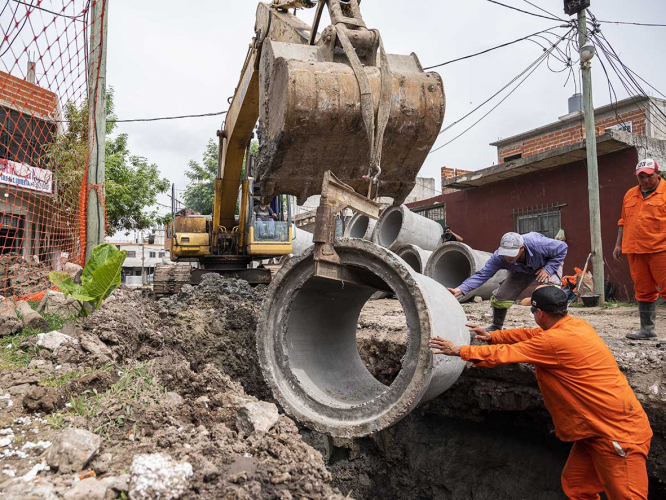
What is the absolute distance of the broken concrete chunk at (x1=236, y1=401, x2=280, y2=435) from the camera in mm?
2406

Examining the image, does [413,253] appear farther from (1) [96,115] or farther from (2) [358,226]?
(1) [96,115]

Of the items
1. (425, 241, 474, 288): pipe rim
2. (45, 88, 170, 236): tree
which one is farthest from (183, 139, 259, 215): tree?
(425, 241, 474, 288): pipe rim

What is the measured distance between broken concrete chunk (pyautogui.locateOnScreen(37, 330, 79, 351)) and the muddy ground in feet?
0.12

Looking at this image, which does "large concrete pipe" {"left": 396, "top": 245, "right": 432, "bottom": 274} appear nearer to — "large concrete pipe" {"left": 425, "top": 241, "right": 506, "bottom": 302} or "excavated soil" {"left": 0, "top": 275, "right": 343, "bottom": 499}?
"large concrete pipe" {"left": 425, "top": 241, "right": 506, "bottom": 302}

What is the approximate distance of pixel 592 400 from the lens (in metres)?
2.68

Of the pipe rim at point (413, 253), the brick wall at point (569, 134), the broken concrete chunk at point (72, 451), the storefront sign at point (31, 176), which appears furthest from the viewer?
the brick wall at point (569, 134)

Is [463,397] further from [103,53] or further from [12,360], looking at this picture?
[103,53]

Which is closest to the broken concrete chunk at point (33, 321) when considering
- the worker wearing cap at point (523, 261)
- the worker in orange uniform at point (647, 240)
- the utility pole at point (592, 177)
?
the worker wearing cap at point (523, 261)

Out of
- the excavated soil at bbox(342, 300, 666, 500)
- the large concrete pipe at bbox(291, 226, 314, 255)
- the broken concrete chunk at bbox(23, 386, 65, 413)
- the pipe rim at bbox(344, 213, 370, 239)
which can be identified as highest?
the pipe rim at bbox(344, 213, 370, 239)

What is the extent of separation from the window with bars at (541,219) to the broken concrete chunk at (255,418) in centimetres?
892

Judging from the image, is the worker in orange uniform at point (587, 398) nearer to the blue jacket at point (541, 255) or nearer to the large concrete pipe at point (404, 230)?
the blue jacket at point (541, 255)

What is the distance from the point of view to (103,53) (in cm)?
460

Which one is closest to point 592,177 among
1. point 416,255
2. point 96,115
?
point 416,255

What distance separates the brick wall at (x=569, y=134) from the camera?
1272 cm
